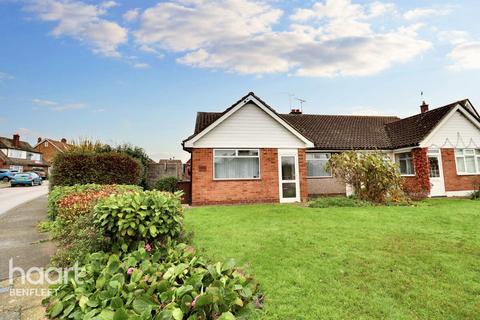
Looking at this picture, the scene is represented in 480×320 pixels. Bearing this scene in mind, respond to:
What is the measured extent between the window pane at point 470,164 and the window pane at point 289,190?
37.6 ft

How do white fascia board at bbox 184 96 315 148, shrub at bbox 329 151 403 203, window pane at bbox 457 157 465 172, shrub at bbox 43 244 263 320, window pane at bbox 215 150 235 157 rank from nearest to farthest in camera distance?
1. shrub at bbox 43 244 263 320
2. shrub at bbox 329 151 403 203
3. white fascia board at bbox 184 96 315 148
4. window pane at bbox 215 150 235 157
5. window pane at bbox 457 157 465 172

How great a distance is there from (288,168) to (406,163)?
8.40m

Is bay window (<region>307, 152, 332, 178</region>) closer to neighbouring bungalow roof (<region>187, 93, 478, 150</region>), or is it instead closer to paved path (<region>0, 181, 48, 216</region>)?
neighbouring bungalow roof (<region>187, 93, 478, 150</region>)

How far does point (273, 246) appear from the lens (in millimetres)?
5270

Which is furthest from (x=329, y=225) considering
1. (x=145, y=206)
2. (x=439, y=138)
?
(x=439, y=138)

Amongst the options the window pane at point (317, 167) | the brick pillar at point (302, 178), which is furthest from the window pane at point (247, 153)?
the window pane at point (317, 167)

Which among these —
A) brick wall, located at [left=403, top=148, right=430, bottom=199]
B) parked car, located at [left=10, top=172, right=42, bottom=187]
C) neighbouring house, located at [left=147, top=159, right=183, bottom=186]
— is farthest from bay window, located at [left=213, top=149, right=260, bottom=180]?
parked car, located at [left=10, top=172, right=42, bottom=187]

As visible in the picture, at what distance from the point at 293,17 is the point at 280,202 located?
27.7ft

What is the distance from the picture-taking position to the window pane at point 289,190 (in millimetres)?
13398

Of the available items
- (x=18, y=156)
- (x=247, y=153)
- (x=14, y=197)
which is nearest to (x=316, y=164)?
(x=247, y=153)

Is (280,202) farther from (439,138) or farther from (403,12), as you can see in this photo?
(439,138)

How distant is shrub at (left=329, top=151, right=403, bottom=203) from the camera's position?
11781mm

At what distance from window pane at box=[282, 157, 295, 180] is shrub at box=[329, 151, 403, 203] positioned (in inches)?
88.5

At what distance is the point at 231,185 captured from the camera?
12.8m
